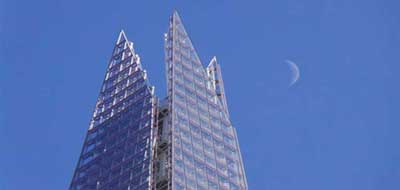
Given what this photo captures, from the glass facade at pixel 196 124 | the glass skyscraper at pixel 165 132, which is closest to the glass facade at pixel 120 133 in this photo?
the glass skyscraper at pixel 165 132

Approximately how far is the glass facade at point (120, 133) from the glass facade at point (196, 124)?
2787mm

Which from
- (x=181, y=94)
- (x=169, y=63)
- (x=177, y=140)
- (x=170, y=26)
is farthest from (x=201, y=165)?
(x=170, y=26)

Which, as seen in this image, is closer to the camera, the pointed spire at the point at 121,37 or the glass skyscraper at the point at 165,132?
the glass skyscraper at the point at 165,132

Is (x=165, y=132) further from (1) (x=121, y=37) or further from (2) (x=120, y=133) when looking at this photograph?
(1) (x=121, y=37)

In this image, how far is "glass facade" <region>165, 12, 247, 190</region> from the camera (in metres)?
97.8

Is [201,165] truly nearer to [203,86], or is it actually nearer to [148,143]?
[148,143]

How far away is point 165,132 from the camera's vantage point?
4080 inches

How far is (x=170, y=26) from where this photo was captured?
12575 cm

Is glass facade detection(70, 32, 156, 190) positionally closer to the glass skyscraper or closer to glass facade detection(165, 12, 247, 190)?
the glass skyscraper

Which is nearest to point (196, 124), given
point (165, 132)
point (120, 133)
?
point (165, 132)

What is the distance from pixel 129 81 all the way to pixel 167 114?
11.8 m

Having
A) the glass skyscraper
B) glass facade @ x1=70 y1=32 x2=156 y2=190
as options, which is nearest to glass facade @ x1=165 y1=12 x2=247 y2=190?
the glass skyscraper

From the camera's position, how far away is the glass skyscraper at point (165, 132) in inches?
3797

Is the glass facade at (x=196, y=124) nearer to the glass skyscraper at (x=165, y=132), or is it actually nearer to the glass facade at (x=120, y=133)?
the glass skyscraper at (x=165, y=132)
